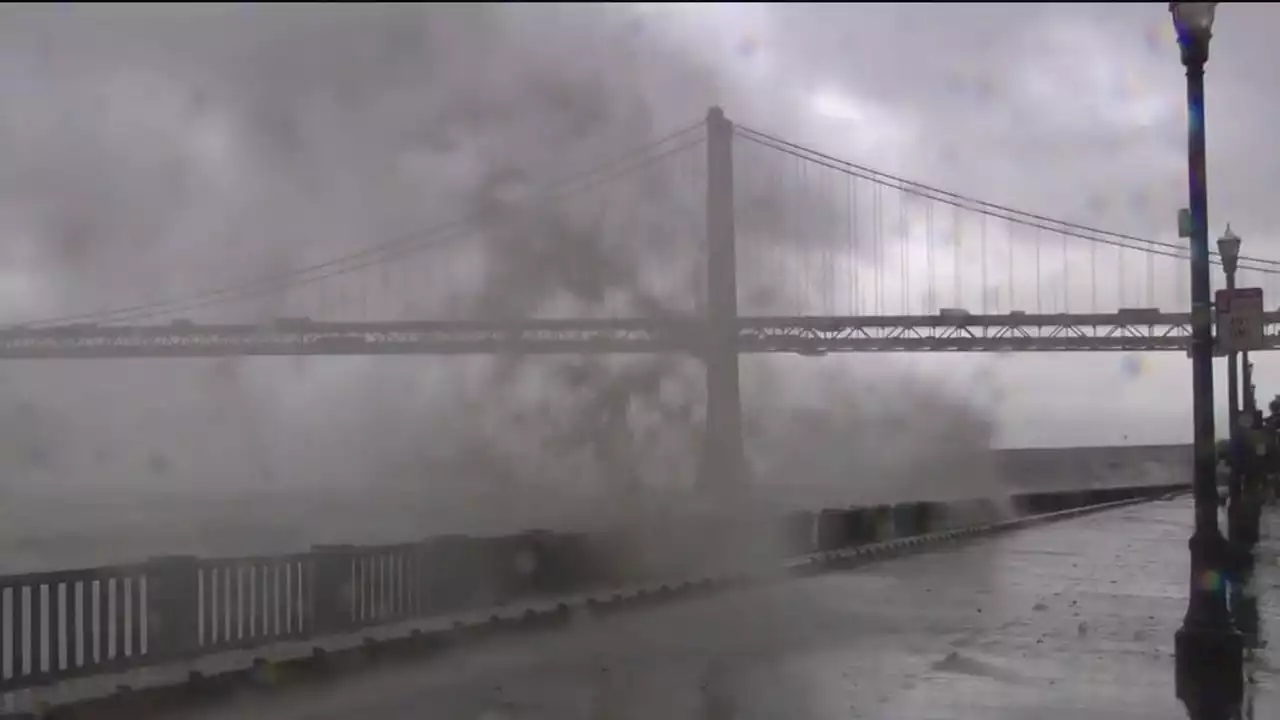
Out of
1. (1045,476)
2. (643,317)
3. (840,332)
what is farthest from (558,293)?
(1045,476)

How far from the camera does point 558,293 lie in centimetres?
2133

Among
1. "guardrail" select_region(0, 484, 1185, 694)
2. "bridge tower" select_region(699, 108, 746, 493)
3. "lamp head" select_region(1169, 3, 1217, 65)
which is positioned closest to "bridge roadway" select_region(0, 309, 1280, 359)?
"bridge tower" select_region(699, 108, 746, 493)

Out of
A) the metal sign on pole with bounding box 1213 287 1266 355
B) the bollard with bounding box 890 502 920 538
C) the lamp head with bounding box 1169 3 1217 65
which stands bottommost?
the bollard with bounding box 890 502 920 538

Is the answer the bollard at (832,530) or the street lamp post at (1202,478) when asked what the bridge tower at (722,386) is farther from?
the street lamp post at (1202,478)

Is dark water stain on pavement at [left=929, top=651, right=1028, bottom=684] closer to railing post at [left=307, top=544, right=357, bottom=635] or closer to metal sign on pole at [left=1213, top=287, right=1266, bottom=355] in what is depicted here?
metal sign on pole at [left=1213, top=287, right=1266, bottom=355]

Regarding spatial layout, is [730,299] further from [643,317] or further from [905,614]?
[905,614]

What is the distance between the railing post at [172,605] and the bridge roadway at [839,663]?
0.71 meters

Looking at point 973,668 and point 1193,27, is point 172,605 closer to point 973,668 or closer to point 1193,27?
point 973,668

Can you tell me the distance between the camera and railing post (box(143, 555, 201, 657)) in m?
7.85

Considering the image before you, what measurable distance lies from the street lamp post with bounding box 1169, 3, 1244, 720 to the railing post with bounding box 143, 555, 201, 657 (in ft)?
17.8

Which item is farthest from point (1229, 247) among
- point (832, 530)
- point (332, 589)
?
point (332, 589)

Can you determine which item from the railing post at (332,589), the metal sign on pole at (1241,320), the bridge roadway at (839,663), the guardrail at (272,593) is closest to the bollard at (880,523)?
the bridge roadway at (839,663)

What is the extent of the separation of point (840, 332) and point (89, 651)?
34828 millimetres

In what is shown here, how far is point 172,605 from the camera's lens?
7949 millimetres
